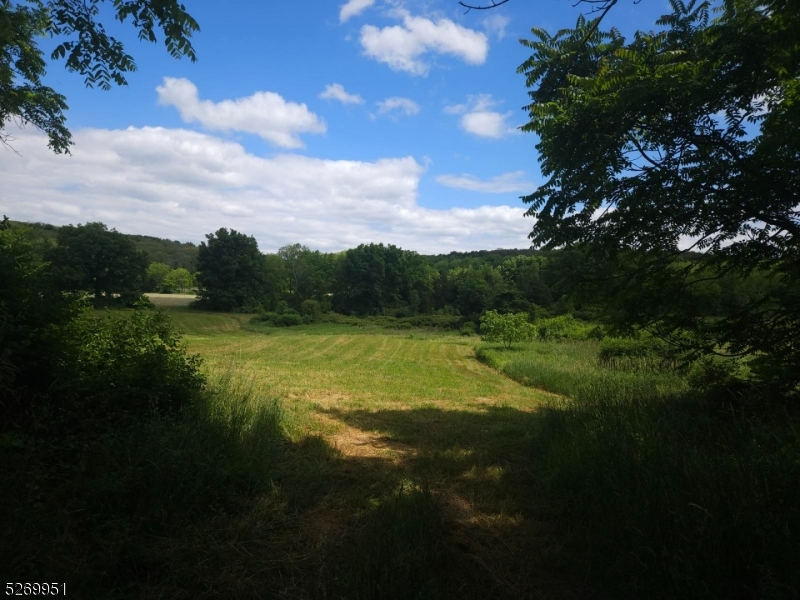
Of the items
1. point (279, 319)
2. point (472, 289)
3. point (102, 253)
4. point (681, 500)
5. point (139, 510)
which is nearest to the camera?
point (681, 500)

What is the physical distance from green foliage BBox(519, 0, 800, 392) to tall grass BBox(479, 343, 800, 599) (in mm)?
1266

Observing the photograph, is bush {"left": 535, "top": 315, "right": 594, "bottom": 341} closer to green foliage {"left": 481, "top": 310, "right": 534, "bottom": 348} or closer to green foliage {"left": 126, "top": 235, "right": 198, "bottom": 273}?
green foliage {"left": 481, "top": 310, "right": 534, "bottom": 348}

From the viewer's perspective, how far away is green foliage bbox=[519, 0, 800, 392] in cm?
507

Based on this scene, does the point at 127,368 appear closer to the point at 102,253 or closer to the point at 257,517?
the point at 257,517

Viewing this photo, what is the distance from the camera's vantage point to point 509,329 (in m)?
32.9

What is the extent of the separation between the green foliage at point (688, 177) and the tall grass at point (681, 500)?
1.27 m

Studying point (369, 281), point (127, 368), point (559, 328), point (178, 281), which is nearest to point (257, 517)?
point (127, 368)

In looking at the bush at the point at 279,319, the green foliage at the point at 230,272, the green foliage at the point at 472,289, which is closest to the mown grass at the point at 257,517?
the bush at the point at 279,319

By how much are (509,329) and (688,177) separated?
27.8m

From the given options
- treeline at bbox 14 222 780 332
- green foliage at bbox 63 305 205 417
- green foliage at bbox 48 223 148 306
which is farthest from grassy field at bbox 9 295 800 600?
green foliage at bbox 48 223 148 306

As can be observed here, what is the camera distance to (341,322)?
75.6 m

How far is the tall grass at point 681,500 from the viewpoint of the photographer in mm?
2746

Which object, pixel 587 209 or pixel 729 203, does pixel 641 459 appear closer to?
pixel 729 203

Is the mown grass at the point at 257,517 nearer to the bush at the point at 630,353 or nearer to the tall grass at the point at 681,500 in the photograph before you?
the tall grass at the point at 681,500
